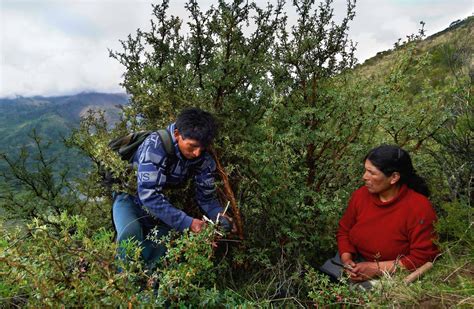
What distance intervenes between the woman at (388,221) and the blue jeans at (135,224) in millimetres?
1811

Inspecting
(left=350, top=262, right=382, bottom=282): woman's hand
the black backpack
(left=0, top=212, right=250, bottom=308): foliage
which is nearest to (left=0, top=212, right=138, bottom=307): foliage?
(left=0, top=212, right=250, bottom=308): foliage

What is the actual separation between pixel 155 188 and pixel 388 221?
2.19m

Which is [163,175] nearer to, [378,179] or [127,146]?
[127,146]

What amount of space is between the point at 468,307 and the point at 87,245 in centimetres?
228

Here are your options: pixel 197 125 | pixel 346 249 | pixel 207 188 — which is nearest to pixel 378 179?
pixel 346 249

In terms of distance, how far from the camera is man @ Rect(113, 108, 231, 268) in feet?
10.4

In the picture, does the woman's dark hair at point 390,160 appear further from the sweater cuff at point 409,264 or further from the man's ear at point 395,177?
the sweater cuff at point 409,264

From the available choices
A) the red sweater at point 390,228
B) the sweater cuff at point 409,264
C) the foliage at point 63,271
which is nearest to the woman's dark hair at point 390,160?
the red sweater at point 390,228

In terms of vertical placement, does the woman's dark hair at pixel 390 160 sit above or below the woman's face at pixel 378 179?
above

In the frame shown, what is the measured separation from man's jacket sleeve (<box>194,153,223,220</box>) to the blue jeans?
0.47 metres

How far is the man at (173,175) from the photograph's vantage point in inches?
124

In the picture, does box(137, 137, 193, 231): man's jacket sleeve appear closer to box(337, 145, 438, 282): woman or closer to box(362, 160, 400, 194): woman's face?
box(337, 145, 438, 282): woman

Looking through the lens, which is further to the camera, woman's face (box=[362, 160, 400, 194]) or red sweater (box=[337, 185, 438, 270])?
woman's face (box=[362, 160, 400, 194])

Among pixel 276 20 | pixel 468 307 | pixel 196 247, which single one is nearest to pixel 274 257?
pixel 196 247
